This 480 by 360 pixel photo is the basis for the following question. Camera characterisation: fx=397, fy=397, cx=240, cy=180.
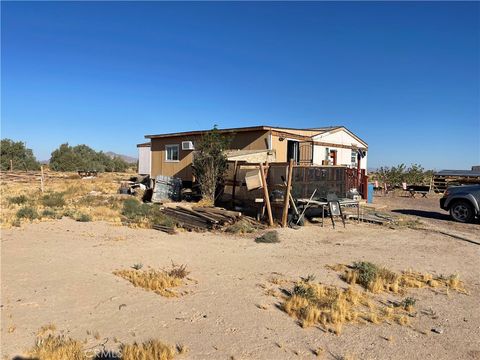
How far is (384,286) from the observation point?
5.99 meters

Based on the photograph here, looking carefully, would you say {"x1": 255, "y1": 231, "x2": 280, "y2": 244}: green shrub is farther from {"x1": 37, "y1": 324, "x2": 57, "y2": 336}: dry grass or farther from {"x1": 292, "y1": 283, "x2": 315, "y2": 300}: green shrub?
{"x1": 37, "y1": 324, "x2": 57, "y2": 336}: dry grass

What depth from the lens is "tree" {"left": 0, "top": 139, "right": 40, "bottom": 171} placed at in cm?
5276

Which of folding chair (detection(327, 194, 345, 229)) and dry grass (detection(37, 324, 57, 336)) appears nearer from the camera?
dry grass (detection(37, 324, 57, 336))

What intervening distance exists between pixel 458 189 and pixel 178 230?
31.5 feet

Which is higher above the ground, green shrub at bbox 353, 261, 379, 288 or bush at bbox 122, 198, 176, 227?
bush at bbox 122, 198, 176, 227

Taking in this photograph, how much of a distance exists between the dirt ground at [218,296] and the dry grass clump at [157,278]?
0.15 m

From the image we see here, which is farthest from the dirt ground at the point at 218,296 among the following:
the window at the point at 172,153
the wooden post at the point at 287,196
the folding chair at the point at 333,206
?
the window at the point at 172,153

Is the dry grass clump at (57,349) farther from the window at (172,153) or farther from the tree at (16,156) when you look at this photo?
the tree at (16,156)

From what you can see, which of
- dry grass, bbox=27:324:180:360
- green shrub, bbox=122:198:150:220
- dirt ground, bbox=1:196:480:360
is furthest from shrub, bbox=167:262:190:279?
green shrub, bbox=122:198:150:220

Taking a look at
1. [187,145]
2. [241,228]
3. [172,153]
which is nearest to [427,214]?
[241,228]

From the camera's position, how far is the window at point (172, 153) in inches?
907

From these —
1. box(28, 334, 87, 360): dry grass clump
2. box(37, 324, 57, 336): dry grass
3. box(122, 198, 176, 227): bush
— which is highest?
box(122, 198, 176, 227): bush

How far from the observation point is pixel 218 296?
5426 mm

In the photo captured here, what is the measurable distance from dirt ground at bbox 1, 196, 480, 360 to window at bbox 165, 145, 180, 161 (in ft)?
43.6
